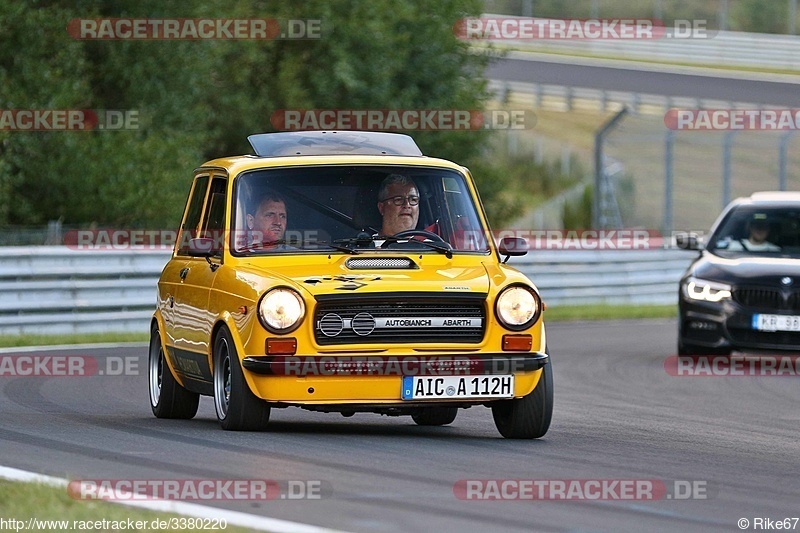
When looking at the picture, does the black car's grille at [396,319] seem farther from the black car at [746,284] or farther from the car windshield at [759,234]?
the car windshield at [759,234]

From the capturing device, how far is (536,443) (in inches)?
376

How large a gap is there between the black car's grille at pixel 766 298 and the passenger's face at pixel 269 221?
7.26 metres

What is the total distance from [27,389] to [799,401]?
604 centimetres

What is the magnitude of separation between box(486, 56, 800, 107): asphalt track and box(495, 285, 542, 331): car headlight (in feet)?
97.3

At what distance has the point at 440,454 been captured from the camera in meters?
8.77

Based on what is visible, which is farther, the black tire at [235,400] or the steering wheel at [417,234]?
the steering wheel at [417,234]

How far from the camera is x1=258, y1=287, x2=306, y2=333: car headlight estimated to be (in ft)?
30.4

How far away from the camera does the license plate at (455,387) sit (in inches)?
365

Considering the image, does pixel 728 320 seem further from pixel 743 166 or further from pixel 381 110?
pixel 743 166

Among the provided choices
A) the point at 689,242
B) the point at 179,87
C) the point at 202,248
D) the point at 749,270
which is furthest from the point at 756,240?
the point at 179,87

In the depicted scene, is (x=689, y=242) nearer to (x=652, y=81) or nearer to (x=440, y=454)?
(x=440, y=454)

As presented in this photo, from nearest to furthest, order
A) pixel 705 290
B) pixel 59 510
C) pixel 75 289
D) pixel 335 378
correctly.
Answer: pixel 59 510 < pixel 335 378 < pixel 705 290 < pixel 75 289

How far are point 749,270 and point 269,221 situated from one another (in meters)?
7.52

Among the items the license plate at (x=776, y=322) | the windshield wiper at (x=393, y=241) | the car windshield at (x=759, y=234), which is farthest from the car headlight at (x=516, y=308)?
the car windshield at (x=759, y=234)
